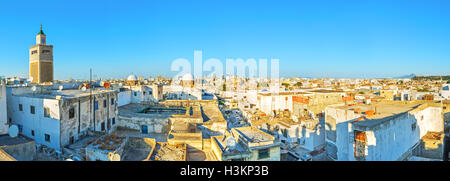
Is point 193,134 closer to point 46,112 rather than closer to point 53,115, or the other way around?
point 53,115

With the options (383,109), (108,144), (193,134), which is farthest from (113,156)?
(383,109)

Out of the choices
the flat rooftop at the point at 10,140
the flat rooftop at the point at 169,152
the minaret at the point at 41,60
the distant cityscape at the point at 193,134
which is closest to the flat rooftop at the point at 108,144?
the distant cityscape at the point at 193,134

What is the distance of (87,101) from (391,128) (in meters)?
17.0

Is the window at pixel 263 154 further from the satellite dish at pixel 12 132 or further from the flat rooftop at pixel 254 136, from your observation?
the satellite dish at pixel 12 132

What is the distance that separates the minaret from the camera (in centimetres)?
2341

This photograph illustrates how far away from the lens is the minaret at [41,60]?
23.4 m

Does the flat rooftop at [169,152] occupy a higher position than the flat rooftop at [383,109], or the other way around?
the flat rooftop at [383,109]

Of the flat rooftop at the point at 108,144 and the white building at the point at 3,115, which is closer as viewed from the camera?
the flat rooftop at the point at 108,144

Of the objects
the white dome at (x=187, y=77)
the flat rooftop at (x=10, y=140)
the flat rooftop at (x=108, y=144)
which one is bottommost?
the flat rooftop at (x=108, y=144)

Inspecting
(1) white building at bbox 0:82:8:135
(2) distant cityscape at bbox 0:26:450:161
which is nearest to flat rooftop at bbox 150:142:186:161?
(2) distant cityscape at bbox 0:26:450:161

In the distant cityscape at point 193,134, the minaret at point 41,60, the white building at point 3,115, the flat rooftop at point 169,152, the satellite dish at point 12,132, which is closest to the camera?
the flat rooftop at point 169,152

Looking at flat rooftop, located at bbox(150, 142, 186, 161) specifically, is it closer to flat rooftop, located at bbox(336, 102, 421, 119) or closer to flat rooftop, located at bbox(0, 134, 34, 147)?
flat rooftop, located at bbox(0, 134, 34, 147)
